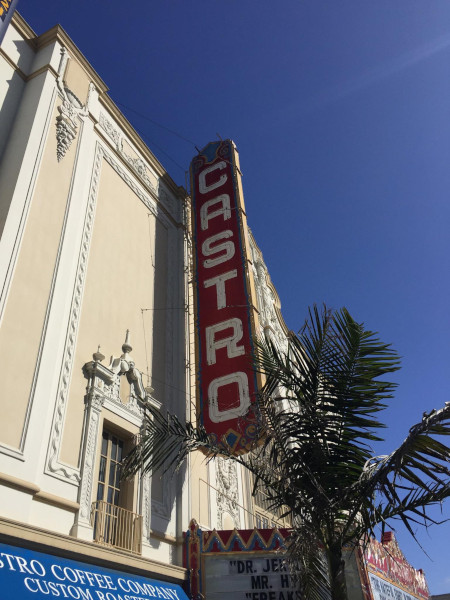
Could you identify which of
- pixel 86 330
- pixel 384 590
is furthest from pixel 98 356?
pixel 384 590

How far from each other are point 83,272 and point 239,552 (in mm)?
5797

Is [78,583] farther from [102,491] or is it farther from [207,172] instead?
[207,172]

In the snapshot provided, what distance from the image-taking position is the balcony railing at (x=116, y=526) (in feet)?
25.2

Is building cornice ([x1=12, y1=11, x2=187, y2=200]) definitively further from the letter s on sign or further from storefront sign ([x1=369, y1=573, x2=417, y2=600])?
storefront sign ([x1=369, y1=573, x2=417, y2=600])

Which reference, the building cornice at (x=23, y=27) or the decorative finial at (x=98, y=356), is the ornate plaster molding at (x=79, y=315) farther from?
the building cornice at (x=23, y=27)

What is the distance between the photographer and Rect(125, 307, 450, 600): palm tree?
5395 millimetres

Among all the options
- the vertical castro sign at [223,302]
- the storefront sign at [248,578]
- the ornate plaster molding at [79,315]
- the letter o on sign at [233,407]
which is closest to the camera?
the ornate plaster molding at [79,315]

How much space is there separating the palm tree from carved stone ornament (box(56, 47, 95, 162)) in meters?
6.52

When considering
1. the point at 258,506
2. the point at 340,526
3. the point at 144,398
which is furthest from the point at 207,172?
the point at 340,526

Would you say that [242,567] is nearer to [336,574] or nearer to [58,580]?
[336,574]

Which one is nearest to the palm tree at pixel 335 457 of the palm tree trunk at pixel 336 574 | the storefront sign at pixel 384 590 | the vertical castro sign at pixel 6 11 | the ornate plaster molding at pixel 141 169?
the palm tree trunk at pixel 336 574

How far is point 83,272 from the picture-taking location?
9.68 meters

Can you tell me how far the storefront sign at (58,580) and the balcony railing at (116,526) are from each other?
0.60m

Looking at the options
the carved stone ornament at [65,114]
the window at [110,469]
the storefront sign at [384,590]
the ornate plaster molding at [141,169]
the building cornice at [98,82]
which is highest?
the building cornice at [98,82]
